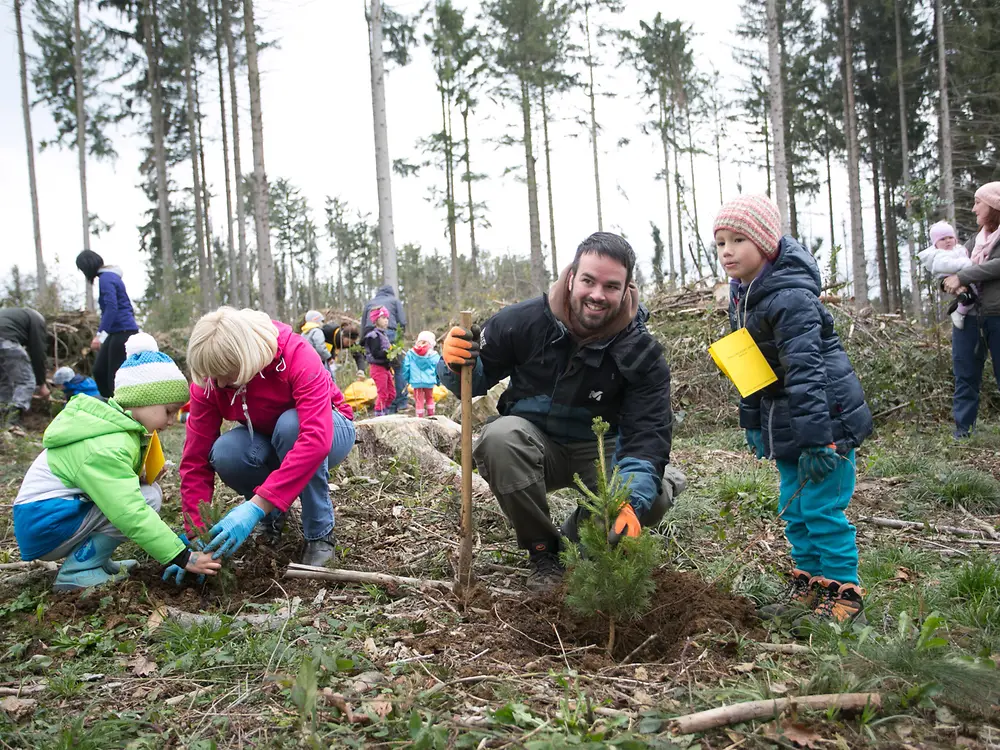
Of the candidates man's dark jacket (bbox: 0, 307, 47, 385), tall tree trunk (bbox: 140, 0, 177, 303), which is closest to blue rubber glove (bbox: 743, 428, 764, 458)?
man's dark jacket (bbox: 0, 307, 47, 385)

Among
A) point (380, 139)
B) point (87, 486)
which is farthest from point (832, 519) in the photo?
point (380, 139)

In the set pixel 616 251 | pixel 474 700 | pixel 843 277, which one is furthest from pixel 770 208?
pixel 843 277


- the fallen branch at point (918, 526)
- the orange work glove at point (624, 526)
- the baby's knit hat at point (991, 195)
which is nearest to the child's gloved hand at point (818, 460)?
the orange work glove at point (624, 526)

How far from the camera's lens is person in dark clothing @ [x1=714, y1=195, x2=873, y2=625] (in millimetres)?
2543

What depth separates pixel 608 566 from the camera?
2275 mm

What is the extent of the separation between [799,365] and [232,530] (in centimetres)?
234

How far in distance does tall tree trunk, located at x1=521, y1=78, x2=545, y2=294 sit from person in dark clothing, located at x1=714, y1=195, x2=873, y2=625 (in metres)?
16.5

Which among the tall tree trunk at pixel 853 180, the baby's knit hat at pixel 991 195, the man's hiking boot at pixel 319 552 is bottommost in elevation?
the man's hiking boot at pixel 319 552

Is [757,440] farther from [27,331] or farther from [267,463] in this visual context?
[27,331]

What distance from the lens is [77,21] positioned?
761 inches

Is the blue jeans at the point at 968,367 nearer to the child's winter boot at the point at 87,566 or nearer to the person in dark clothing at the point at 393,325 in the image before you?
the child's winter boot at the point at 87,566

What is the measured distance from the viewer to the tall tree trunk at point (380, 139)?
497 inches

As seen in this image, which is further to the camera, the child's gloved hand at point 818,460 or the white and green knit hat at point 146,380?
the white and green knit hat at point 146,380

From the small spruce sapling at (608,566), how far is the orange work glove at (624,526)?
29 millimetres
